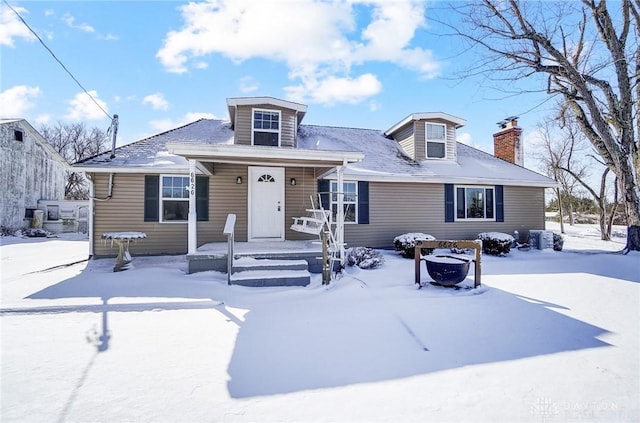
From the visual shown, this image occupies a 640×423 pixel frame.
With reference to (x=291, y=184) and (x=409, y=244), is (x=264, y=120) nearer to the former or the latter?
(x=291, y=184)

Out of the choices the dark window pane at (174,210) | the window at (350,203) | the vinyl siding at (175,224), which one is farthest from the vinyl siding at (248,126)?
the dark window pane at (174,210)

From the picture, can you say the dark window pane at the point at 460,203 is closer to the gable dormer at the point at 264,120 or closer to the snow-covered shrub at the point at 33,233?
the gable dormer at the point at 264,120

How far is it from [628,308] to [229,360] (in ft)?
19.5

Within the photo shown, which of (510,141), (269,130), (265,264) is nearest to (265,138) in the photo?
(269,130)

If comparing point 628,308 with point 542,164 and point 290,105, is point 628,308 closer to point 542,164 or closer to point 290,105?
point 290,105

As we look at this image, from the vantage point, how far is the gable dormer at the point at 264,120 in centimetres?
905

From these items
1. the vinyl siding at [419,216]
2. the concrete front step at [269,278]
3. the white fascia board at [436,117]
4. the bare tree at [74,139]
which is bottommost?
the concrete front step at [269,278]

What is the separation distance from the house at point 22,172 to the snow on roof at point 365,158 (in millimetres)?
9274

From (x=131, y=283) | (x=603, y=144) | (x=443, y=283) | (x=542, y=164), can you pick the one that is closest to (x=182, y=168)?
(x=131, y=283)

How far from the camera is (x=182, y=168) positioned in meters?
8.19

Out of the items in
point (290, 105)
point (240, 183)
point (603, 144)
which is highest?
point (290, 105)

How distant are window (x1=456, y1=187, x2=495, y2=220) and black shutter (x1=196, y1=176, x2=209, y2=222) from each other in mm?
8429

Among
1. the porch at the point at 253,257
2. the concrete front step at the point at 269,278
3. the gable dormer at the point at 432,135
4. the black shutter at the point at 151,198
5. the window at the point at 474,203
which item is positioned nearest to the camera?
the concrete front step at the point at 269,278

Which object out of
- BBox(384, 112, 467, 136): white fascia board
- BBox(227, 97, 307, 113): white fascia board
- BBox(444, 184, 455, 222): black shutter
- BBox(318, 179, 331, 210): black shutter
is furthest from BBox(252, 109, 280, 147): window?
BBox(444, 184, 455, 222): black shutter
